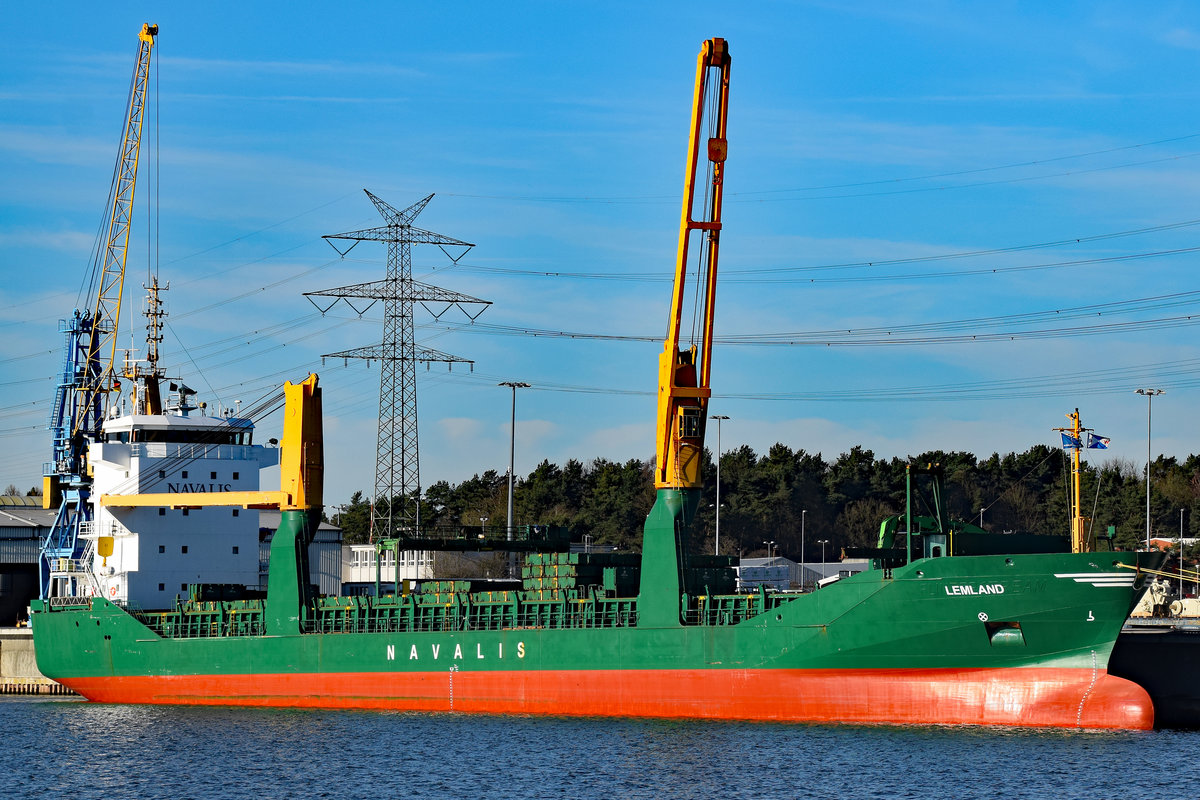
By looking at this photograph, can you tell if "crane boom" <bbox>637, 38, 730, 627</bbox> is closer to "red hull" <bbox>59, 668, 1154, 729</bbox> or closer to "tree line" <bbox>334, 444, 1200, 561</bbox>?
"red hull" <bbox>59, 668, 1154, 729</bbox>

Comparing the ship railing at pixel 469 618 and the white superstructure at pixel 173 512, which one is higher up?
the white superstructure at pixel 173 512

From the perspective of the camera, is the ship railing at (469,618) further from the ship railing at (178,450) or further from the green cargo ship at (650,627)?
the ship railing at (178,450)

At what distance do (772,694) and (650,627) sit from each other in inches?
145

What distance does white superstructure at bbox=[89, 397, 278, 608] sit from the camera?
163ft

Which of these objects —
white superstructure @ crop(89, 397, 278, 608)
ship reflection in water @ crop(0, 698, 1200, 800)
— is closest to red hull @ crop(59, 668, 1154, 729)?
ship reflection in water @ crop(0, 698, 1200, 800)

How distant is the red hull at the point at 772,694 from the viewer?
3469cm

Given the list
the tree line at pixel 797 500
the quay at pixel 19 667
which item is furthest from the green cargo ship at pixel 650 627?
the tree line at pixel 797 500

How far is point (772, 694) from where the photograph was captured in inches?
1444

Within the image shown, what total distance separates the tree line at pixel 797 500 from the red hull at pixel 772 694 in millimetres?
57178

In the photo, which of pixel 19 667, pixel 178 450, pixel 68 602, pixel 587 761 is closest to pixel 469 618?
pixel 587 761

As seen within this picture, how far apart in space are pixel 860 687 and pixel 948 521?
510cm

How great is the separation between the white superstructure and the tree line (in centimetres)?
4850

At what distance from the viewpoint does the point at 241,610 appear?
45406 millimetres

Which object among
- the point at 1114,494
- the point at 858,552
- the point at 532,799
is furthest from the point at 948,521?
the point at 1114,494
